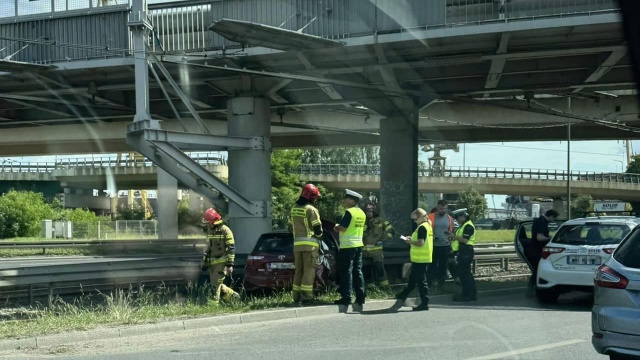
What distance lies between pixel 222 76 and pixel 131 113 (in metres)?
5.58

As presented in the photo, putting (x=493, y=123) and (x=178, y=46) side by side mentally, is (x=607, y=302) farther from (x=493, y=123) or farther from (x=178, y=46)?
(x=493, y=123)

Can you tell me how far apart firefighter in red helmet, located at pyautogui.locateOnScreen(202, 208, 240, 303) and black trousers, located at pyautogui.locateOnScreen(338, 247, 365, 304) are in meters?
1.92

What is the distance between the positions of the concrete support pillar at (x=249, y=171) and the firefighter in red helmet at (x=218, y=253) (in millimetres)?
8141

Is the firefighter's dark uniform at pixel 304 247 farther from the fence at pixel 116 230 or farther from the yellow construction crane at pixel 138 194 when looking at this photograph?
the yellow construction crane at pixel 138 194

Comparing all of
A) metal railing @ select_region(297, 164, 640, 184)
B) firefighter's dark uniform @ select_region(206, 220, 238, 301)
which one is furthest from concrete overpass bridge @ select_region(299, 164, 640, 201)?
firefighter's dark uniform @ select_region(206, 220, 238, 301)

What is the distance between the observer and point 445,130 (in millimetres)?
31047

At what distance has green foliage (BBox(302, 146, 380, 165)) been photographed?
70688 millimetres

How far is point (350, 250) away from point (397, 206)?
10080mm

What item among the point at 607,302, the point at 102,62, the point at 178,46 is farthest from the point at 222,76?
the point at 607,302

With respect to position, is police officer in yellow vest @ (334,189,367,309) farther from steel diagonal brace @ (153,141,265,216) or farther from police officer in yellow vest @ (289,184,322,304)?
steel diagonal brace @ (153,141,265,216)

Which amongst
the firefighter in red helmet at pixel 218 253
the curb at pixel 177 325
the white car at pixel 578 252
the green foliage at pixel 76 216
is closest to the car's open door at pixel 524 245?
Result: the white car at pixel 578 252

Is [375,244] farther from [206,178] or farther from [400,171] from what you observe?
[400,171]

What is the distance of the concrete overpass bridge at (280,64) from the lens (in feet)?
57.9

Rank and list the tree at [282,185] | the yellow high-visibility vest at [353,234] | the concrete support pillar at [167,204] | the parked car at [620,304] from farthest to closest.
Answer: the tree at [282,185] → the concrete support pillar at [167,204] → the yellow high-visibility vest at [353,234] → the parked car at [620,304]
